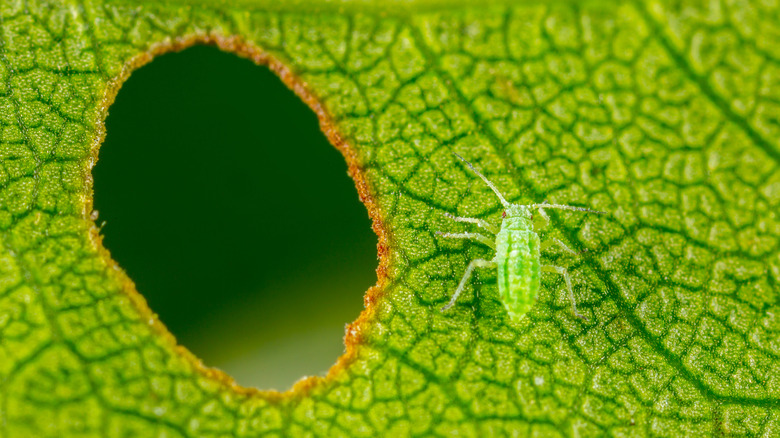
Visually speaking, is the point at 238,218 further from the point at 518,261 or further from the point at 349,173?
the point at 518,261

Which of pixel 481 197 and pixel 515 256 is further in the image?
pixel 481 197

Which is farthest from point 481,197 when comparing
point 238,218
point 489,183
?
point 238,218

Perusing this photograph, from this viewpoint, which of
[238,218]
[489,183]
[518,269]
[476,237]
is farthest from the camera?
[238,218]

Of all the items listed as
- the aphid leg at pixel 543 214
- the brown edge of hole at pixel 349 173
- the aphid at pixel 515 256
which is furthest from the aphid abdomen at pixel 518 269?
the brown edge of hole at pixel 349 173

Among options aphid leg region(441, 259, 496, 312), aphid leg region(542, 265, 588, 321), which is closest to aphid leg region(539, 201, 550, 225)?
aphid leg region(542, 265, 588, 321)

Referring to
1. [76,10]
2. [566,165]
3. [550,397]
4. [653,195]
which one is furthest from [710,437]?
[76,10]

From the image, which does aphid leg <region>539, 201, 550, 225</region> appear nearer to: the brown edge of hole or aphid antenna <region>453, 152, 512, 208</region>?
aphid antenna <region>453, 152, 512, 208</region>
